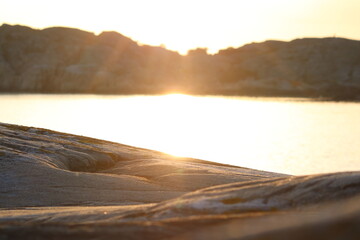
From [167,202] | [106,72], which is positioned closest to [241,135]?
[167,202]

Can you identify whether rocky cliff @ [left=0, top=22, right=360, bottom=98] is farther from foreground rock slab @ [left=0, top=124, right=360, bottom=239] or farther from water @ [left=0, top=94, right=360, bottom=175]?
foreground rock slab @ [left=0, top=124, right=360, bottom=239]

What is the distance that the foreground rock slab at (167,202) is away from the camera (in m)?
4.04

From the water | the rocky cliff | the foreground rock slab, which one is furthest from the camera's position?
the rocky cliff

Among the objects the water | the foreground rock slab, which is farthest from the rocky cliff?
the foreground rock slab

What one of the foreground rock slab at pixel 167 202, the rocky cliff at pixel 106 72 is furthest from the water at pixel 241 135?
the rocky cliff at pixel 106 72

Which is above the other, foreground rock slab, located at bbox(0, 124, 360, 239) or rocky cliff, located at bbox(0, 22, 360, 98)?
rocky cliff, located at bbox(0, 22, 360, 98)

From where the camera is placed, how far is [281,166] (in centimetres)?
3872

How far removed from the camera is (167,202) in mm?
6195

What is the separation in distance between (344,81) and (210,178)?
177388 millimetres

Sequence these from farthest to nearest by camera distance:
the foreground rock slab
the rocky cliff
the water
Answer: the rocky cliff → the water → the foreground rock slab

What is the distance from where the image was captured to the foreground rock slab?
4039 mm

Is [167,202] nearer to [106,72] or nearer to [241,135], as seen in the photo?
[241,135]

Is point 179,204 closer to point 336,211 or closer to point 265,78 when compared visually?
point 336,211

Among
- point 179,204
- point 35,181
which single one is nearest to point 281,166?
point 35,181
